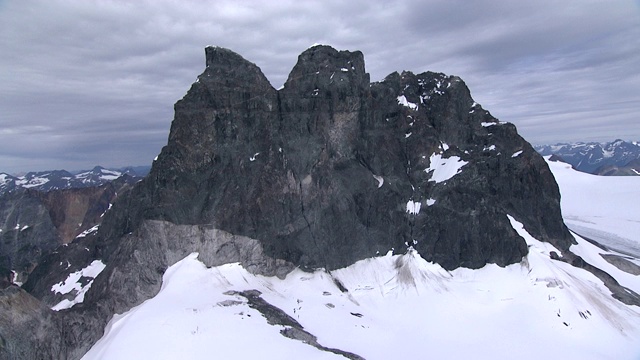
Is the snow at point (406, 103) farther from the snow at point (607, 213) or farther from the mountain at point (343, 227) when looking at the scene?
the snow at point (607, 213)

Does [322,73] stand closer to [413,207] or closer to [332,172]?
[332,172]

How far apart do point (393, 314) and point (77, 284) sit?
196ft

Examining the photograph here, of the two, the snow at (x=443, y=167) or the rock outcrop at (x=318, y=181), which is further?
the snow at (x=443, y=167)

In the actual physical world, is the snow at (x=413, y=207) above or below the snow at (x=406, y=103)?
below

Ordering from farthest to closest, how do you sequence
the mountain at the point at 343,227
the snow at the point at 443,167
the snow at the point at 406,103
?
the snow at the point at 406,103
the snow at the point at 443,167
the mountain at the point at 343,227

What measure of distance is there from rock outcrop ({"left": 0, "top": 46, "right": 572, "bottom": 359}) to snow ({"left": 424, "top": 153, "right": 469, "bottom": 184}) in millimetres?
209

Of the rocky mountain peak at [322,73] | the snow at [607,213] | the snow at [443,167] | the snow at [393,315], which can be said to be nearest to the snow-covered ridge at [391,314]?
the snow at [393,315]

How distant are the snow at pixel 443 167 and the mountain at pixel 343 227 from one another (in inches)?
14.2

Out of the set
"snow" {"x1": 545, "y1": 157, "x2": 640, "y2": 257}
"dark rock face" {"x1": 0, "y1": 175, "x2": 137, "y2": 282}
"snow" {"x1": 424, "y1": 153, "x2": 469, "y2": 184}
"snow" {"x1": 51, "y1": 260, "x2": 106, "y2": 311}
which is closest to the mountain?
"snow" {"x1": 424, "y1": 153, "x2": 469, "y2": 184}

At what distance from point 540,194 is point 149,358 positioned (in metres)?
72.8

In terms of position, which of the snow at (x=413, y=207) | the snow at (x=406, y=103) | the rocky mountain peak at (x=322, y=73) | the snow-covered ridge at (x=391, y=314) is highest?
the rocky mountain peak at (x=322, y=73)

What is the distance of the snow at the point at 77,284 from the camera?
78.0 meters

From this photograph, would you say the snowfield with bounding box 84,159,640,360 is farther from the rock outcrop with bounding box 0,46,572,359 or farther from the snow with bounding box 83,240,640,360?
the rock outcrop with bounding box 0,46,572,359

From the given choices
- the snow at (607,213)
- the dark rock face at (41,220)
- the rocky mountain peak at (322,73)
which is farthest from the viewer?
the dark rock face at (41,220)
